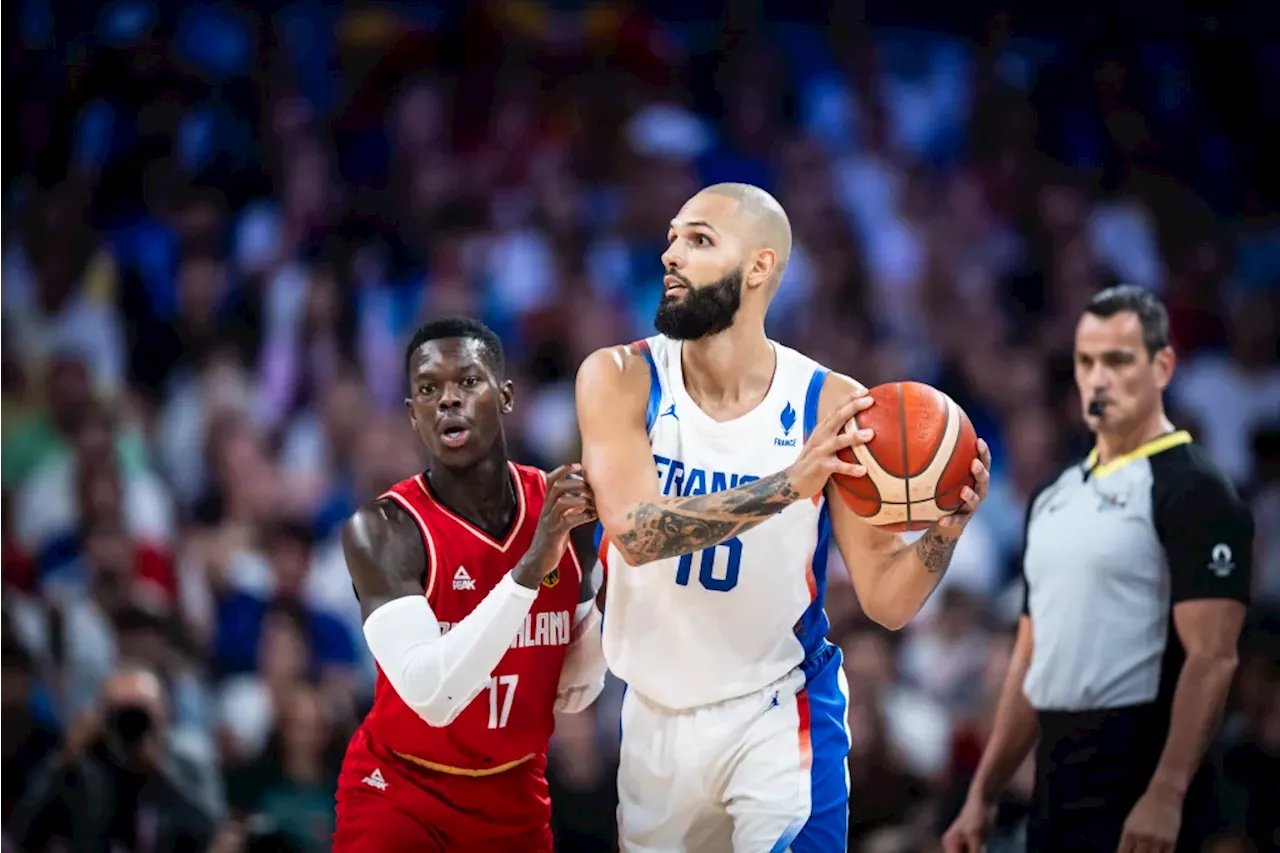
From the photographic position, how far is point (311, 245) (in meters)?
10.4

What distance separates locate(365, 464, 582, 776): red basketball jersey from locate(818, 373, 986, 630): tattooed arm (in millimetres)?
839

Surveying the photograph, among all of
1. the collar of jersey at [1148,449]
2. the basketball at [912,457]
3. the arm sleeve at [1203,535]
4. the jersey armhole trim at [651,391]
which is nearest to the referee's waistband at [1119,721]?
the arm sleeve at [1203,535]

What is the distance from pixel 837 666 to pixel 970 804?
1.03 m

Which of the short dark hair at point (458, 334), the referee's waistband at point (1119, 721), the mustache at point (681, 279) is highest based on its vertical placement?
the mustache at point (681, 279)

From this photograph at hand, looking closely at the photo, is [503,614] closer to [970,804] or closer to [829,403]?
[829,403]

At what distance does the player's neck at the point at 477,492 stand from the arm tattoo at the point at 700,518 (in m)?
0.55

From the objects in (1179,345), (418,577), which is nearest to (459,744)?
(418,577)

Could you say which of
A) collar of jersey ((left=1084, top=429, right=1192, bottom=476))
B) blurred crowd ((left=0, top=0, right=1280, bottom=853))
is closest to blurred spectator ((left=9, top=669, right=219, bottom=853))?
blurred crowd ((left=0, top=0, right=1280, bottom=853))

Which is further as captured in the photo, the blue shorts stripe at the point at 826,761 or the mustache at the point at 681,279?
the mustache at the point at 681,279

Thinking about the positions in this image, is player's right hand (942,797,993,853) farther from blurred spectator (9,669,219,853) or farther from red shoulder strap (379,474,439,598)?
blurred spectator (9,669,219,853)

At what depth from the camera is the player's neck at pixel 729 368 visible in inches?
189

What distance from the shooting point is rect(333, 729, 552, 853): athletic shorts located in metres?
4.62

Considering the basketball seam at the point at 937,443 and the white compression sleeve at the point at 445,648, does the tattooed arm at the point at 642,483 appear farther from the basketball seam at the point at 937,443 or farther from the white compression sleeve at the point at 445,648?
the white compression sleeve at the point at 445,648

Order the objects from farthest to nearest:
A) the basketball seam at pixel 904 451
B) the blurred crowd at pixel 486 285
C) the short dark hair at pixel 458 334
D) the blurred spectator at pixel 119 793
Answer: the blurred crowd at pixel 486 285, the blurred spectator at pixel 119 793, the short dark hair at pixel 458 334, the basketball seam at pixel 904 451
